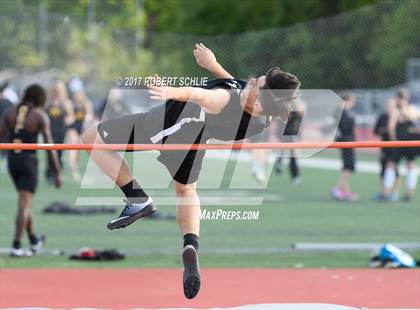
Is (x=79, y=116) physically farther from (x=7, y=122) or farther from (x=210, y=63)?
(x=210, y=63)

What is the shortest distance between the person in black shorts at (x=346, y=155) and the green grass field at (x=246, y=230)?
0.82 feet

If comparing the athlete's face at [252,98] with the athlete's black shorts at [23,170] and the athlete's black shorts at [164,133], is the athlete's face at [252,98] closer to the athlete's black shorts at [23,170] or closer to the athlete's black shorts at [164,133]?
the athlete's black shorts at [164,133]

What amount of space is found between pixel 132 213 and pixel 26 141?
3941mm

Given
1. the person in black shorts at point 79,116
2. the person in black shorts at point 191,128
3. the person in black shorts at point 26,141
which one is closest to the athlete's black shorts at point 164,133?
the person in black shorts at point 191,128

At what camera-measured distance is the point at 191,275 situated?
6699 millimetres

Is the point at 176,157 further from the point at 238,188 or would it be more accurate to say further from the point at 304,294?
the point at 238,188

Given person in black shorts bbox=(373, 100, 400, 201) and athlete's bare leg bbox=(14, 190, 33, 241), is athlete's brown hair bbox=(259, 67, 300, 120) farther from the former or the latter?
person in black shorts bbox=(373, 100, 400, 201)

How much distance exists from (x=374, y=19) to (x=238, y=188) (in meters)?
3.96

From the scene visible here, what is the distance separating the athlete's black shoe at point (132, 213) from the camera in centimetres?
699

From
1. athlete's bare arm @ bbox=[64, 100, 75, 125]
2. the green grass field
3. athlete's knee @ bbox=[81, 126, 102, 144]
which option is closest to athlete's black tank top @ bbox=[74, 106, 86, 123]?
athlete's bare arm @ bbox=[64, 100, 75, 125]

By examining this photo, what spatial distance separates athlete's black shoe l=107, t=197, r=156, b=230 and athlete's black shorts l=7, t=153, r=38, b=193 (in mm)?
3786

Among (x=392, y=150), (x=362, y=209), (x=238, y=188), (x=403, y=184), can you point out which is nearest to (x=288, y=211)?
(x=362, y=209)

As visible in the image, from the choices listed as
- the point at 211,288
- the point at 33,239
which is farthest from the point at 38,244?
the point at 211,288

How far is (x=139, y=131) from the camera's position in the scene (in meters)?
7.16
